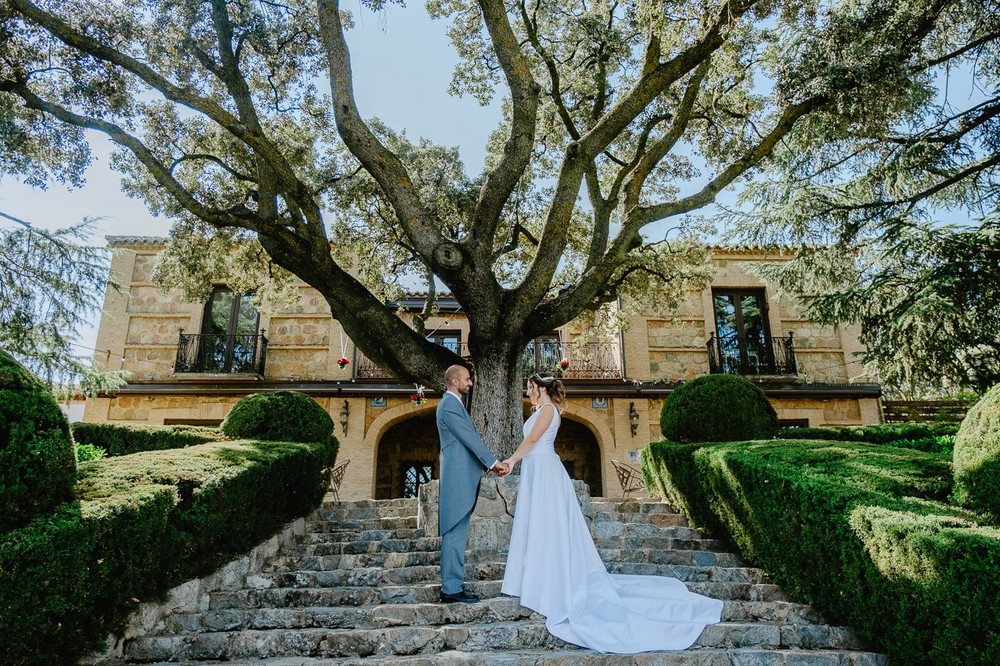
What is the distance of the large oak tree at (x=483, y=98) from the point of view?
806 cm

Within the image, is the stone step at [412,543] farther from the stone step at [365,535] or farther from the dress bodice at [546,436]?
the dress bodice at [546,436]

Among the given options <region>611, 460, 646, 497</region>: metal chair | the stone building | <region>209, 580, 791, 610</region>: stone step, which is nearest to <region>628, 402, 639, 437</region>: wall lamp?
the stone building

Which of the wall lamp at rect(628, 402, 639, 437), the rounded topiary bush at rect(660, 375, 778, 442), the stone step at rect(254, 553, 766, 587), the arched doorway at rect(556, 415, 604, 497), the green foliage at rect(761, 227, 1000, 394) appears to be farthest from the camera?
the arched doorway at rect(556, 415, 604, 497)

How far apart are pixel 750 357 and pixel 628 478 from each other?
518cm

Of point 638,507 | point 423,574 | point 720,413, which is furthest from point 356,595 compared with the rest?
point 720,413

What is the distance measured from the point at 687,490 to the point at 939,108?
23.5 ft

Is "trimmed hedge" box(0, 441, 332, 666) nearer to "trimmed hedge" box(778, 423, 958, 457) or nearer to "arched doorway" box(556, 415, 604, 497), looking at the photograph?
"trimmed hedge" box(778, 423, 958, 457)

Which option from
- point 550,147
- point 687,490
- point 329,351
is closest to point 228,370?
point 329,351

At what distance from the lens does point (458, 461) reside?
16.8 feet

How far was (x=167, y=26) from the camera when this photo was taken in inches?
380

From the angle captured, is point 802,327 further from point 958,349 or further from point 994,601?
point 994,601

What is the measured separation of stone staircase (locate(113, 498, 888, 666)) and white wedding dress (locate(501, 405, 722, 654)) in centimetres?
13

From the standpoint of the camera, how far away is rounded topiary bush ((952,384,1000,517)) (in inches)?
176

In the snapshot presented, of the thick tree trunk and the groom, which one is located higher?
the thick tree trunk
